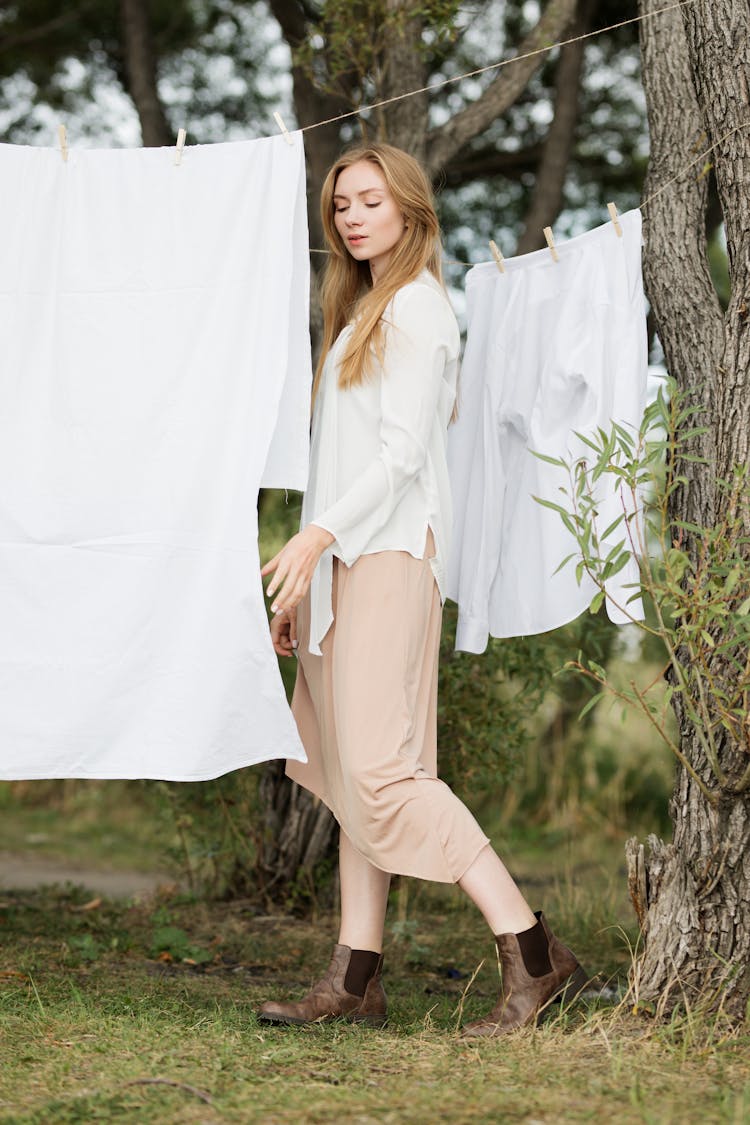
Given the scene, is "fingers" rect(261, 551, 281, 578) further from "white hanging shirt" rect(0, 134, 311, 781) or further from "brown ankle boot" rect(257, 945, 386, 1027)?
"brown ankle boot" rect(257, 945, 386, 1027)

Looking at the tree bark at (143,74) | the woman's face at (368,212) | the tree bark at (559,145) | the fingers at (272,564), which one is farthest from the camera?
the tree bark at (559,145)

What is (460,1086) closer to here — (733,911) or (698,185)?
(733,911)

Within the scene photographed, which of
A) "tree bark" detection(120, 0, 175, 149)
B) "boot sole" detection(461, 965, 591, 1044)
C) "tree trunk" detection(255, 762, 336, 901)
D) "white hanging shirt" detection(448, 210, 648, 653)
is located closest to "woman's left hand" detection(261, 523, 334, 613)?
"white hanging shirt" detection(448, 210, 648, 653)

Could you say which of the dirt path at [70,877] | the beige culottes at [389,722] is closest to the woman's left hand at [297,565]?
the beige culottes at [389,722]

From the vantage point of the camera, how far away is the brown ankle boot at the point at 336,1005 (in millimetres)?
2635

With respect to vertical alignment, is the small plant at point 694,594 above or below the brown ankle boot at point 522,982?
above

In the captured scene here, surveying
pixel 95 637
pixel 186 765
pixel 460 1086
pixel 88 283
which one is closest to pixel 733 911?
pixel 460 1086

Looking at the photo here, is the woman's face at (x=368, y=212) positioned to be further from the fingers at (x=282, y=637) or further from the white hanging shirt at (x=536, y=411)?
the fingers at (x=282, y=637)

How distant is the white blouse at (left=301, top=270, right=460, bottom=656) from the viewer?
2607 mm

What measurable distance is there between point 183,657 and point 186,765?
0.23 m

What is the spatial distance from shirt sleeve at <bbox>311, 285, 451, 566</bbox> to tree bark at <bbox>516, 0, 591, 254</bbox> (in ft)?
9.25

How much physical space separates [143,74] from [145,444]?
3.14 meters

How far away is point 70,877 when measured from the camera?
5352 mm

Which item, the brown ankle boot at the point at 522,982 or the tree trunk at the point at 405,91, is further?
the tree trunk at the point at 405,91
